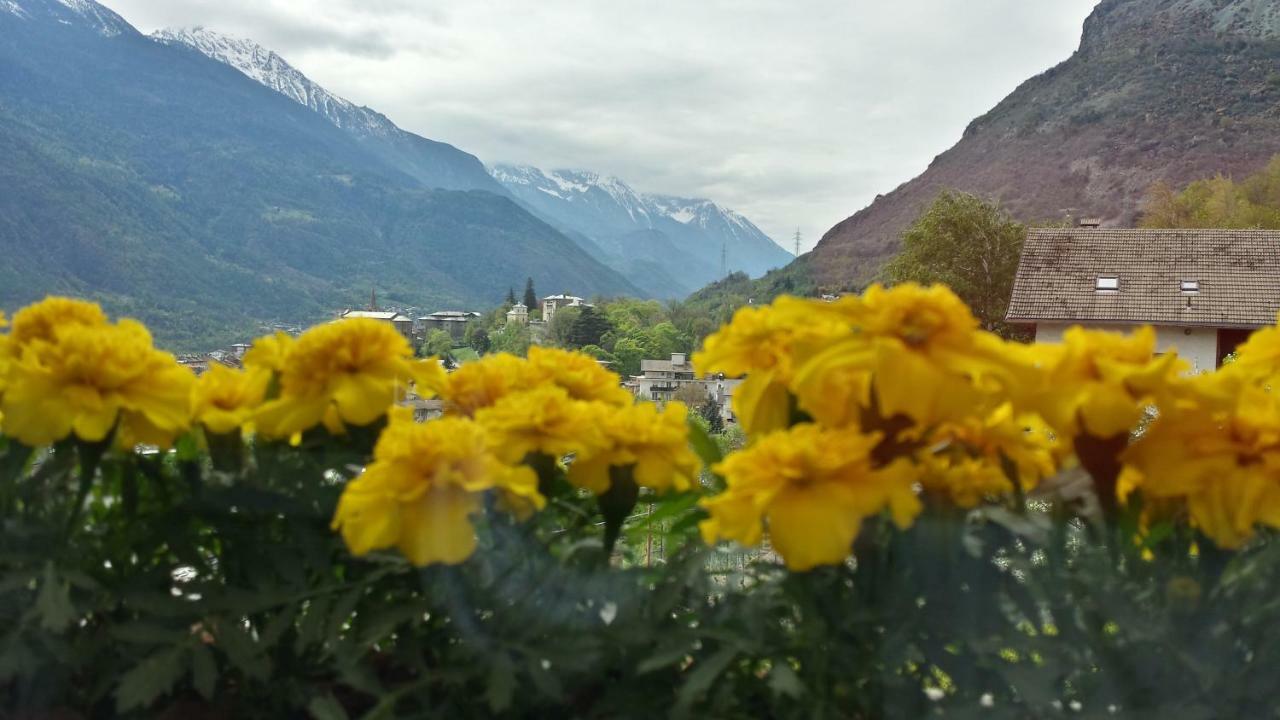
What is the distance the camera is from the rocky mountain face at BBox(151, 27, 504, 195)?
273 feet

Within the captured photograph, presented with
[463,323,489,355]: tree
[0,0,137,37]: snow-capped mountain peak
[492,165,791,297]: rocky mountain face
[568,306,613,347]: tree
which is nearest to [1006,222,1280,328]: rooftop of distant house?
[568,306,613,347]: tree

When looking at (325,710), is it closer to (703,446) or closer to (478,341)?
(703,446)

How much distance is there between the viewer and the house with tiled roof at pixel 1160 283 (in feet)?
41.9

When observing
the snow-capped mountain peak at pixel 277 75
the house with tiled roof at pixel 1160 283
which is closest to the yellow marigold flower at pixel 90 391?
the house with tiled roof at pixel 1160 283

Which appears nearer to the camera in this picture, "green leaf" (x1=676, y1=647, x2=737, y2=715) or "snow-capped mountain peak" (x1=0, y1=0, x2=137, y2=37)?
"green leaf" (x1=676, y1=647, x2=737, y2=715)

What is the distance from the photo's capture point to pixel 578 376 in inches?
23.5

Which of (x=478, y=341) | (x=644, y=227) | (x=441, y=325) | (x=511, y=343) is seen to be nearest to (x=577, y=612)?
(x=511, y=343)

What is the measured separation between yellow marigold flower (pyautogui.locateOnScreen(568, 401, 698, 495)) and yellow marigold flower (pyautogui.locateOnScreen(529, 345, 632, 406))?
72mm

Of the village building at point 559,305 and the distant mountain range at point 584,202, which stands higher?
the distant mountain range at point 584,202

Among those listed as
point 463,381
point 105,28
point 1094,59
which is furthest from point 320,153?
point 463,381

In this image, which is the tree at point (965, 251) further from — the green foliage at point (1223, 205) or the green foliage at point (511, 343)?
the green foliage at point (511, 343)

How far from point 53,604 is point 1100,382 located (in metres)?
0.52

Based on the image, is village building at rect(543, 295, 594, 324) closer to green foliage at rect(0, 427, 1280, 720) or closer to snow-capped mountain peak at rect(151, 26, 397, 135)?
green foliage at rect(0, 427, 1280, 720)

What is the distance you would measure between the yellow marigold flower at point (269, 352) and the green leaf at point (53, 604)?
0.15m
